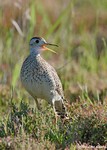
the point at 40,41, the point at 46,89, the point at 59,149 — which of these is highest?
the point at 40,41

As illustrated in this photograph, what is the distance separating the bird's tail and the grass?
0.08m

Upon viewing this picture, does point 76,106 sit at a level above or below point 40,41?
below

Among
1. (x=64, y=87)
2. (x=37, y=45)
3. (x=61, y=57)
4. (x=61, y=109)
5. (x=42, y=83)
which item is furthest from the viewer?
(x=61, y=57)

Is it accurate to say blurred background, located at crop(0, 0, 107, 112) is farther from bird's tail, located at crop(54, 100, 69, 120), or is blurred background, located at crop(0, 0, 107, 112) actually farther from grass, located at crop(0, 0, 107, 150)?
bird's tail, located at crop(54, 100, 69, 120)

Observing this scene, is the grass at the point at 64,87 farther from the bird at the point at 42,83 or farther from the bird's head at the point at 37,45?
the bird's head at the point at 37,45

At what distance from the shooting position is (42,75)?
7336 mm

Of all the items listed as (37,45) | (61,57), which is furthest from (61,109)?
(61,57)

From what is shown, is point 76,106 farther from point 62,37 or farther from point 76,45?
point 76,45

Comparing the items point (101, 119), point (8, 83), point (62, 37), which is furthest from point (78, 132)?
point (62, 37)

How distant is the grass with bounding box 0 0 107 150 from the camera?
597 centimetres

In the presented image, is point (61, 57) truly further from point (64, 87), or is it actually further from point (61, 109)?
point (61, 109)

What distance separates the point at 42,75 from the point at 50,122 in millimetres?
1175

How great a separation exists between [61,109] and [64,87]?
1.49 metres

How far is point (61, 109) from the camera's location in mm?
7391
